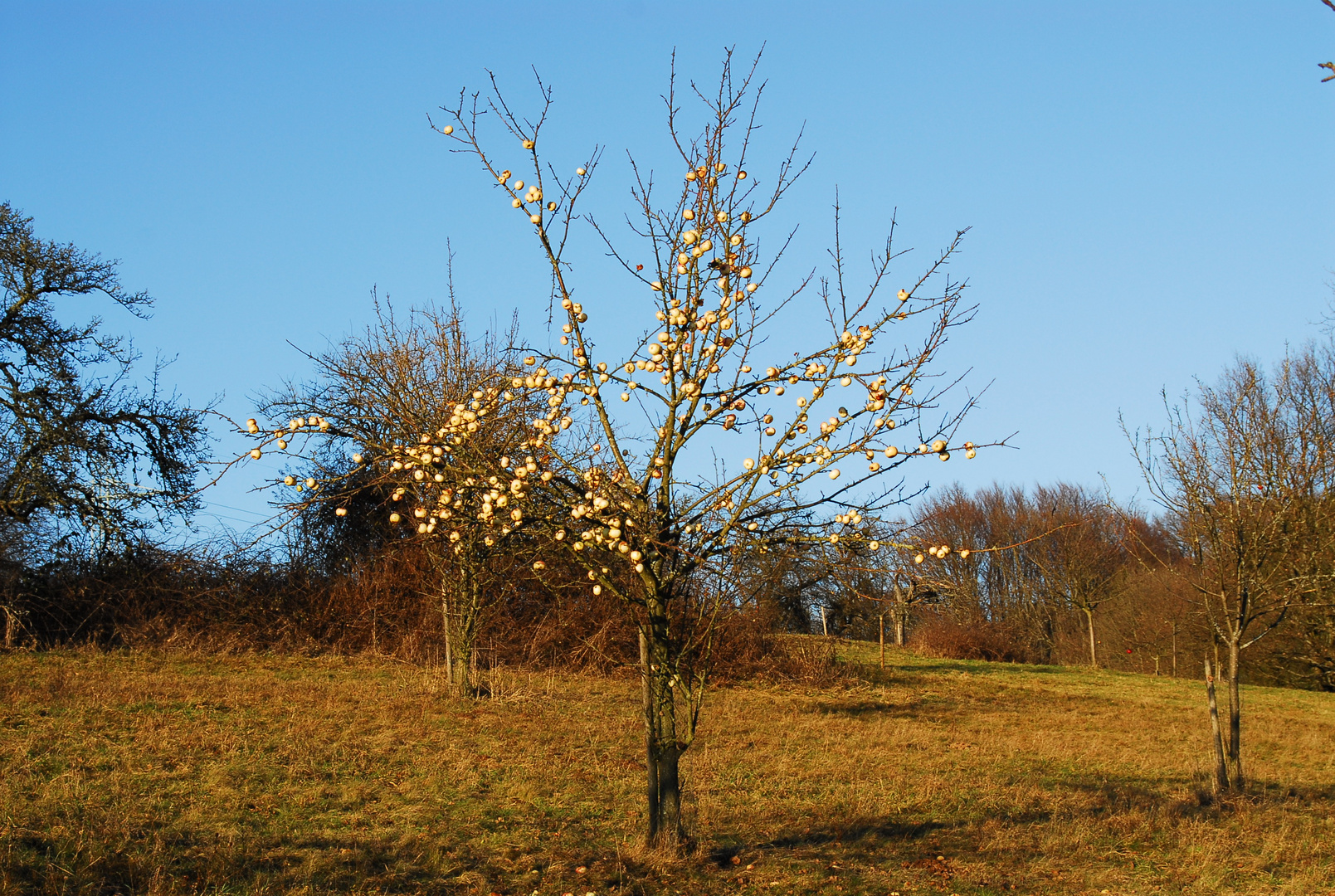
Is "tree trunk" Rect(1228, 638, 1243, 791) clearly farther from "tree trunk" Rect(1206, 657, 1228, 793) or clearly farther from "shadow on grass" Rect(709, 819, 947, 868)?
"shadow on grass" Rect(709, 819, 947, 868)

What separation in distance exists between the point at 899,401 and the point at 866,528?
30.5 inches

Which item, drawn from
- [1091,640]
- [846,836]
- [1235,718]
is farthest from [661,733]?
[1091,640]

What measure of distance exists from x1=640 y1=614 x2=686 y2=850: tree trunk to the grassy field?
181 mm

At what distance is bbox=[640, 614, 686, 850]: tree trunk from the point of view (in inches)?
211

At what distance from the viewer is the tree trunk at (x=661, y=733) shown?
535 centimetres

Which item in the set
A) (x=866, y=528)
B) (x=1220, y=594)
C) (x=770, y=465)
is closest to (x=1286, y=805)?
(x=1220, y=594)

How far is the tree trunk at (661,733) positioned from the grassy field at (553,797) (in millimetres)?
181

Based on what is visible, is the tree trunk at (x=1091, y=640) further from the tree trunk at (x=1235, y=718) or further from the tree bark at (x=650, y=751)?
the tree bark at (x=650, y=751)

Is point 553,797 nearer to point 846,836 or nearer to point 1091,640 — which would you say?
point 846,836

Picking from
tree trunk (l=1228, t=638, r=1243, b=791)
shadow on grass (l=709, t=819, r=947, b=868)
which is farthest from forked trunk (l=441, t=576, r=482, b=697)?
tree trunk (l=1228, t=638, r=1243, b=791)

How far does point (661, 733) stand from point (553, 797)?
236 centimetres

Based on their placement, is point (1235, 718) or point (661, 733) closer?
point (661, 733)

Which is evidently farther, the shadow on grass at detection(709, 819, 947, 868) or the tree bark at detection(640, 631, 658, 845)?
the shadow on grass at detection(709, 819, 947, 868)

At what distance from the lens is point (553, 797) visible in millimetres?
7266
